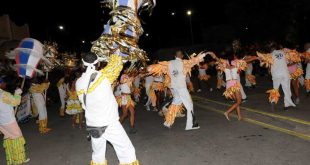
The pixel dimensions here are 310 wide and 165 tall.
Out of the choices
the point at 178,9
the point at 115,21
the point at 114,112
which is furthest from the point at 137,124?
the point at 178,9

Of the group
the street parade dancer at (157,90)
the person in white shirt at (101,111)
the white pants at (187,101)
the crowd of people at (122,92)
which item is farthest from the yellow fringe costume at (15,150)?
the street parade dancer at (157,90)

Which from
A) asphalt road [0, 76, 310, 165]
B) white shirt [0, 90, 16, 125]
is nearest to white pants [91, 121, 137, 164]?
asphalt road [0, 76, 310, 165]

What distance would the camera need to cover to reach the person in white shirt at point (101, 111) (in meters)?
5.20

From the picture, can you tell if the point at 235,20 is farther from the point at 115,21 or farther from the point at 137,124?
the point at 115,21

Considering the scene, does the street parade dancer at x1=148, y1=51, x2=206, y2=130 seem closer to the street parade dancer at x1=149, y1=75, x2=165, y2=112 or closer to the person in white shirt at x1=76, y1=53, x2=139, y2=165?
the street parade dancer at x1=149, y1=75, x2=165, y2=112

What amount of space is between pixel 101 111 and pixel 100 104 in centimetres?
10

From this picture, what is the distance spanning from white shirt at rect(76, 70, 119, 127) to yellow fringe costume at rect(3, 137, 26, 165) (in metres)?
2.83

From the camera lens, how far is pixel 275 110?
375 inches

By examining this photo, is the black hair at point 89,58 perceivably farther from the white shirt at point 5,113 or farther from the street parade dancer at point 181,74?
the street parade dancer at point 181,74

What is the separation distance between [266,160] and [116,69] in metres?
2.83

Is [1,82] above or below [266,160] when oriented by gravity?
above

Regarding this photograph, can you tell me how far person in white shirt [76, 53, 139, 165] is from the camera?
5195 mm

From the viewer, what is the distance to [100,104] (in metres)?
5.20

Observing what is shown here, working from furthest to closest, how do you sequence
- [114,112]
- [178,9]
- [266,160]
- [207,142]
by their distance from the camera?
1. [178,9]
2. [207,142]
3. [266,160]
4. [114,112]
